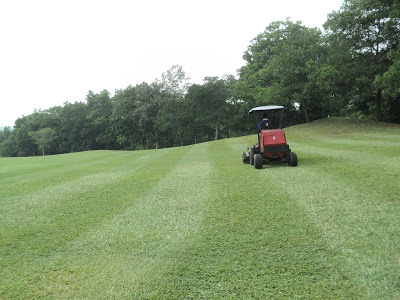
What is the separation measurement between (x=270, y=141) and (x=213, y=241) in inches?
244

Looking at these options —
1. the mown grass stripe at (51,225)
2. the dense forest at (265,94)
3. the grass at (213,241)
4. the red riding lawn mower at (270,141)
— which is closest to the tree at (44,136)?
the dense forest at (265,94)

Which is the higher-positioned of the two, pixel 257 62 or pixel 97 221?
pixel 257 62

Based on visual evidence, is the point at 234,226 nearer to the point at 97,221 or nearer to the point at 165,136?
the point at 97,221

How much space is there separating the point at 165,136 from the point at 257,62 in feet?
94.2

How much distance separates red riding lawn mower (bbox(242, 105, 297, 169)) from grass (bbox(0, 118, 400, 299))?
6.27ft

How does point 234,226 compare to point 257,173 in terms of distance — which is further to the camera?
point 257,173

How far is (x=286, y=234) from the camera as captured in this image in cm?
427

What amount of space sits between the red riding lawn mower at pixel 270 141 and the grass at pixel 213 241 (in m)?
1.91

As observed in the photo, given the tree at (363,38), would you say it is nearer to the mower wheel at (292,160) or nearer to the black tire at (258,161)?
the mower wheel at (292,160)

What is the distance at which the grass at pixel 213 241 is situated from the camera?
10.3ft

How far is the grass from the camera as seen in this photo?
313 centimetres

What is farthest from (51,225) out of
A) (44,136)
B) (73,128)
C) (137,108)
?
(73,128)

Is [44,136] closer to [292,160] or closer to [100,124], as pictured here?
[100,124]

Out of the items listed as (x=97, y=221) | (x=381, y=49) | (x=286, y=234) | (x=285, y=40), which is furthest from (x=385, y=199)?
(x=285, y=40)
